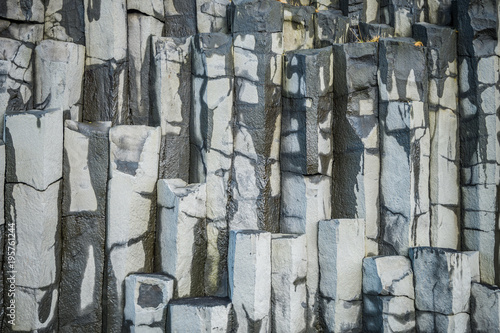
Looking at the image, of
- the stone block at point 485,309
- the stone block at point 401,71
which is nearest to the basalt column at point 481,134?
the stone block at point 485,309

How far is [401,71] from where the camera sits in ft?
15.8

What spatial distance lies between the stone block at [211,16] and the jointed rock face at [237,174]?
2cm

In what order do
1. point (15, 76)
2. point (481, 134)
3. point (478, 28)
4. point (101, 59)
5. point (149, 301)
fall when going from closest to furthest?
point (149, 301), point (15, 76), point (101, 59), point (481, 134), point (478, 28)

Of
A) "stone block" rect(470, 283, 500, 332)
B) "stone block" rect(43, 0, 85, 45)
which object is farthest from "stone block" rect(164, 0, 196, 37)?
"stone block" rect(470, 283, 500, 332)

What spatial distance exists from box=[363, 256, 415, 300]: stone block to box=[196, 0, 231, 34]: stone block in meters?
2.98

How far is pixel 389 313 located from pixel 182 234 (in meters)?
2.17

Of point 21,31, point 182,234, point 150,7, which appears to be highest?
point 150,7

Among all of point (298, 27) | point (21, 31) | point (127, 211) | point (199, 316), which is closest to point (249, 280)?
point (199, 316)

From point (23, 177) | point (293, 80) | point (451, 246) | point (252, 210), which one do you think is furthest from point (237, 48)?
point (451, 246)

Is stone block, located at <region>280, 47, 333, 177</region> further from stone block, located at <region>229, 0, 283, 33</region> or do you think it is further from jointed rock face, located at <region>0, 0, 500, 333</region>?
stone block, located at <region>229, 0, 283, 33</region>

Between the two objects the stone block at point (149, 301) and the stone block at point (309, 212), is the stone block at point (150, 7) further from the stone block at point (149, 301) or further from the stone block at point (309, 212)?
the stone block at point (149, 301)

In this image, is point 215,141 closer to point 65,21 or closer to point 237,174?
point 237,174

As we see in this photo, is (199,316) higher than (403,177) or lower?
lower

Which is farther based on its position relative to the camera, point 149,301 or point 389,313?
point 389,313
